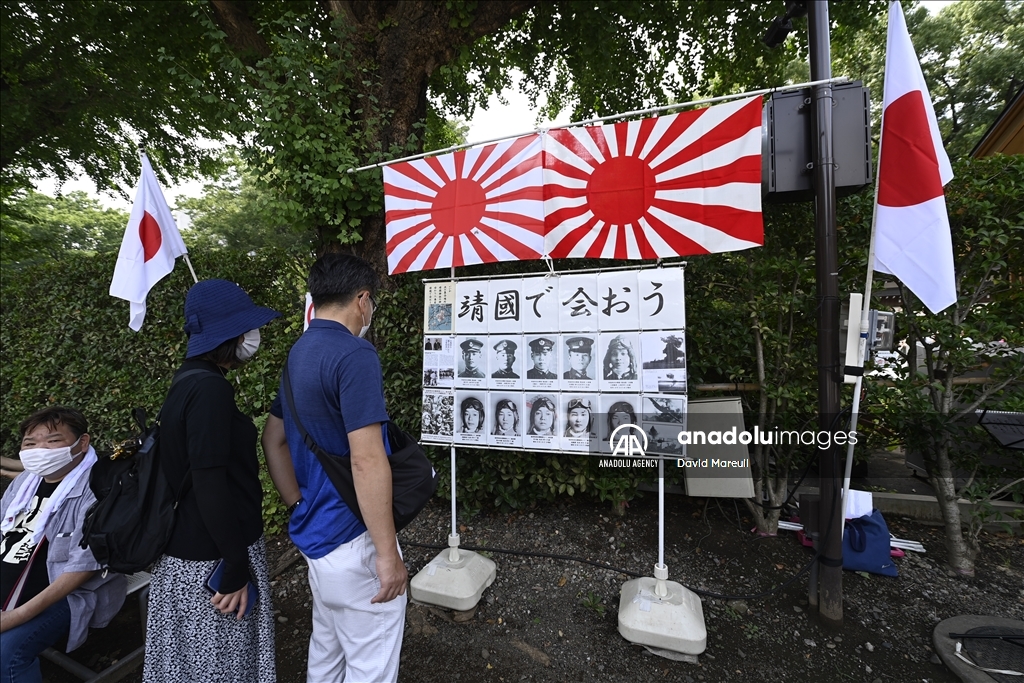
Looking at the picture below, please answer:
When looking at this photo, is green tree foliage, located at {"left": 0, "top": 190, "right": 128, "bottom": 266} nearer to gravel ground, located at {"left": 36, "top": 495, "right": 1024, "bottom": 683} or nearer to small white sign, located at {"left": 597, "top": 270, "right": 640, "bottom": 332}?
gravel ground, located at {"left": 36, "top": 495, "right": 1024, "bottom": 683}

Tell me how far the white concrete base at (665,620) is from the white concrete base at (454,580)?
912 mm

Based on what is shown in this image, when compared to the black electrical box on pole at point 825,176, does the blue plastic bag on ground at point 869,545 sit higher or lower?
lower

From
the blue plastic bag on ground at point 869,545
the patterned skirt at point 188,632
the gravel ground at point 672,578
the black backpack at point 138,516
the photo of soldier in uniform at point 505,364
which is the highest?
the photo of soldier in uniform at point 505,364

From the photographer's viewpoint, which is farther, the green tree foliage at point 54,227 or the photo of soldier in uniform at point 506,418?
the green tree foliage at point 54,227

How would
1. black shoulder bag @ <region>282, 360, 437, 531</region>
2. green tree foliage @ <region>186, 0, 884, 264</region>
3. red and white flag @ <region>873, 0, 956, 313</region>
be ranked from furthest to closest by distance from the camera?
green tree foliage @ <region>186, 0, 884, 264</region> < red and white flag @ <region>873, 0, 956, 313</region> < black shoulder bag @ <region>282, 360, 437, 531</region>

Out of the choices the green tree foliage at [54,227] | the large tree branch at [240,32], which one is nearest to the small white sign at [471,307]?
the large tree branch at [240,32]

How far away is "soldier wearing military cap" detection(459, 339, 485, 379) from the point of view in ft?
10.5

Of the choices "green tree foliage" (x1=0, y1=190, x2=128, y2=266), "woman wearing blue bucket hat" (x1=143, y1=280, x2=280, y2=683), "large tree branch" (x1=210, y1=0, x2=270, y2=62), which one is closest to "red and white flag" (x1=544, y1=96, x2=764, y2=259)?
"woman wearing blue bucket hat" (x1=143, y1=280, x2=280, y2=683)

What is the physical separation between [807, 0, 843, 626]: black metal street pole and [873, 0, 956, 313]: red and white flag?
0.27m

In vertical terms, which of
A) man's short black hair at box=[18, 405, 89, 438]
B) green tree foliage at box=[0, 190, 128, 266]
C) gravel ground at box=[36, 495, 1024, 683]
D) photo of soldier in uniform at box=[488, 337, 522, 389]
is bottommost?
gravel ground at box=[36, 495, 1024, 683]

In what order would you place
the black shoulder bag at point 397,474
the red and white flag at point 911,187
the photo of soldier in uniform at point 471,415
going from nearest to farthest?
the black shoulder bag at point 397,474
the red and white flag at point 911,187
the photo of soldier in uniform at point 471,415

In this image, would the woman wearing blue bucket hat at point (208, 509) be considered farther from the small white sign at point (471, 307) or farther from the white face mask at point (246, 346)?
the small white sign at point (471, 307)

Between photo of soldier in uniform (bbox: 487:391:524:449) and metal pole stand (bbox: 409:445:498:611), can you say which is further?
photo of soldier in uniform (bbox: 487:391:524:449)

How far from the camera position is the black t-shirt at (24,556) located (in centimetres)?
205
